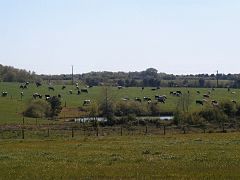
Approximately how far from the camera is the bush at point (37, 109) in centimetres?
10390

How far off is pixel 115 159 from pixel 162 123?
60244 millimetres

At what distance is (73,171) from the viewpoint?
23.8m

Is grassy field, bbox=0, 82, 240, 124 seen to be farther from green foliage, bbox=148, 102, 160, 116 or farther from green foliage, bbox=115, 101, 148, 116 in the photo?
green foliage, bbox=115, 101, 148, 116

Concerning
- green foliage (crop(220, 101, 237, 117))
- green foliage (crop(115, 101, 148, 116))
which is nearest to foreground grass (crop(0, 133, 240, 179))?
green foliage (crop(220, 101, 237, 117))

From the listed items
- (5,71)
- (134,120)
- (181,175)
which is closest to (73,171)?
(181,175)

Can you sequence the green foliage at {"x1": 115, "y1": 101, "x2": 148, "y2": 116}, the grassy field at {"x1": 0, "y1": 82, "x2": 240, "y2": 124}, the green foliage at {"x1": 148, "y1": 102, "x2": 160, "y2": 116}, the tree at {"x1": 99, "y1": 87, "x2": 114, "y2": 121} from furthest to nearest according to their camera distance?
the green foliage at {"x1": 148, "y1": 102, "x2": 160, "y2": 116} < the green foliage at {"x1": 115, "y1": 101, "x2": 148, "y2": 116} < the tree at {"x1": 99, "y1": 87, "x2": 114, "y2": 121} < the grassy field at {"x1": 0, "y1": 82, "x2": 240, "y2": 124}

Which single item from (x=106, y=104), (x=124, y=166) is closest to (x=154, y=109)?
(x=106, y=104)

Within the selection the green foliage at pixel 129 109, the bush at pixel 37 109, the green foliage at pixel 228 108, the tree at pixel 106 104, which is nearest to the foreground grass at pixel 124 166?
the green foliage at pixel 228 108

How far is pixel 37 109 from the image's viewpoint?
104562 mm

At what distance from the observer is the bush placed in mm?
103900

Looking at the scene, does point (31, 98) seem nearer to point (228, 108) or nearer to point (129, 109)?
point (129, 109)

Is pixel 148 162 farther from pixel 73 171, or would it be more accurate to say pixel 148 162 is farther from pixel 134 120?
pixel 134 120

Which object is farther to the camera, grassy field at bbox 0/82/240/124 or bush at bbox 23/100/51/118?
bush at bbox 23/100/51/118

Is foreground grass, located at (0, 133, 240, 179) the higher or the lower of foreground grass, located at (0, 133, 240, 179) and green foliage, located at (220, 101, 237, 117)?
the higher
